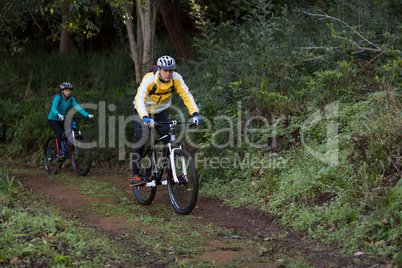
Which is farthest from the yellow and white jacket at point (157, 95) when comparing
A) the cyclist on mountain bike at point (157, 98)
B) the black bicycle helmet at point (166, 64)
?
the black bicycle helmet at point (166, 64)

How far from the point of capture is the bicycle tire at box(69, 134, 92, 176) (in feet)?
34.3

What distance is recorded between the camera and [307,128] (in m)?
7.63

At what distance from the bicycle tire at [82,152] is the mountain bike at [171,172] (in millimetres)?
2989

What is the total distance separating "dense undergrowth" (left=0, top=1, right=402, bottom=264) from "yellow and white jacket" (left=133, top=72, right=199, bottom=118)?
131cm

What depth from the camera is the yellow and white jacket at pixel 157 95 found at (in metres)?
6.84

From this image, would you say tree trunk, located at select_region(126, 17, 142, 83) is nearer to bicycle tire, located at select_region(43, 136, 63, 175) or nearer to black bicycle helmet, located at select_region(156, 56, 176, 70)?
bicycle tire, located at select_region(43, 136, 63, 175)

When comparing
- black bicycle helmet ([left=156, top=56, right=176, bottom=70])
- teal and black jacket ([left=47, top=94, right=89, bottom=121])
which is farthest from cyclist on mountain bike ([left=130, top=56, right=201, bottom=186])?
teal and black jacket ([left=47, top=94, right=89, bottom=121])

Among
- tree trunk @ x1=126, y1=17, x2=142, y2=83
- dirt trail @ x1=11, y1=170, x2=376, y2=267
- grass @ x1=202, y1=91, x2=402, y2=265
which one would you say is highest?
tree trunk @ x1=126, y1=17, x2=142, y2=83

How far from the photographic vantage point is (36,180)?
10.1 meters

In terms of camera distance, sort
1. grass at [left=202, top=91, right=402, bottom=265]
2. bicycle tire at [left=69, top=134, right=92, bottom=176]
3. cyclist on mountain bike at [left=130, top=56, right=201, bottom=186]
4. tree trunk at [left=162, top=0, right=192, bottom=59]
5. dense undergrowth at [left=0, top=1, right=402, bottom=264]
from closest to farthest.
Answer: grass at [left=202, top=91, right=402, bottom=265] → dense undergrowth at [left=0, top=1, right=402, bottom=264] → cyclist on mountain bike at [left=130, top=56, right=201, bottom=186] → bicycle tire at [left=69, top=134, right=92, bottom=176] → tree trunk at [left=162, top=0, right=192, bottom=59]

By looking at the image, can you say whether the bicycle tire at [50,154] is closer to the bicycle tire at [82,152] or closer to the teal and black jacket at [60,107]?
the bicycle tire at [82,152]

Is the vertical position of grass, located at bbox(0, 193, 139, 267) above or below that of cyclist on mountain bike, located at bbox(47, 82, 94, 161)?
below

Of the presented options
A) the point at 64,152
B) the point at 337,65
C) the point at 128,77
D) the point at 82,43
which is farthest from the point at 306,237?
the point at 82,43

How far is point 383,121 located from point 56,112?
25.2 ft
